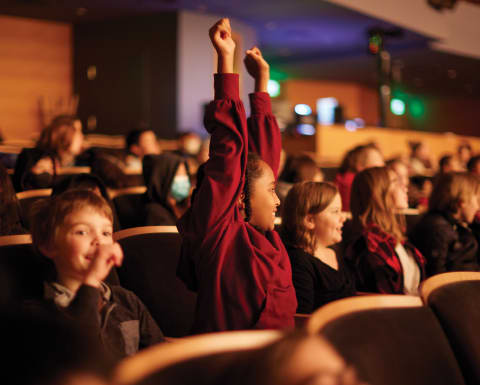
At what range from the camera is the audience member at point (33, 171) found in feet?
11.2

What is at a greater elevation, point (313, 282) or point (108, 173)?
point (108, 173)

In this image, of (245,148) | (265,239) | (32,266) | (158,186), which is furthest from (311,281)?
(158,186)

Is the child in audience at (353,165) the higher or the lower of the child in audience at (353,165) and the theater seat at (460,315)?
the higher

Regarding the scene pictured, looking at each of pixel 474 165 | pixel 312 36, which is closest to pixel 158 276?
pixel 474 165

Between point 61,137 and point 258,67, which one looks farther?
point 61,137

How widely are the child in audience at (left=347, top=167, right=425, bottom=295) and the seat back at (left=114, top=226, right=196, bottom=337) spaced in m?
0.90

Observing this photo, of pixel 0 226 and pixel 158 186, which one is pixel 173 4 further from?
pixel 0 226

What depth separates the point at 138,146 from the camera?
526 centimetres

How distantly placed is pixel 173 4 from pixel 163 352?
9.05 meters

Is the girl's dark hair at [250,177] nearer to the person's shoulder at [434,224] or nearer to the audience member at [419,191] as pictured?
the person's shoulder at [434,224]

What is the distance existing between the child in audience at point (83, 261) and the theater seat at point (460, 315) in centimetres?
74

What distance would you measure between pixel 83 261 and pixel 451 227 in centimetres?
224

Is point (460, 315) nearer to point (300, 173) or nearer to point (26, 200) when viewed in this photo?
point (26, 200)

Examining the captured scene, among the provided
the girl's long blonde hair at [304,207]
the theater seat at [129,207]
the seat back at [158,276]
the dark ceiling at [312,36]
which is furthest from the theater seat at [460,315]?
the dark ceiling at [312,36]
